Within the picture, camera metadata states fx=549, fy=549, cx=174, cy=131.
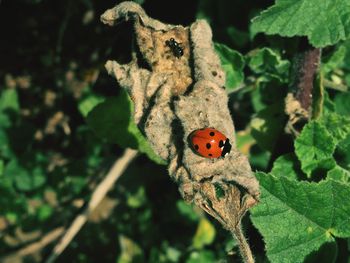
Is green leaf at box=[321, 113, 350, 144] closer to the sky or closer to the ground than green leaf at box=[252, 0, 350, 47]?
closer to the ground

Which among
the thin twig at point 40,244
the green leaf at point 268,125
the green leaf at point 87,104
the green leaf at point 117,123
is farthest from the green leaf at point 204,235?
the green leaf at point 117,123

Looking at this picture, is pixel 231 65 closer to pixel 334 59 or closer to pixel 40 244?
pixel 334 59

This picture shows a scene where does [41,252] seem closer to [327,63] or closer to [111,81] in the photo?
[111,81]

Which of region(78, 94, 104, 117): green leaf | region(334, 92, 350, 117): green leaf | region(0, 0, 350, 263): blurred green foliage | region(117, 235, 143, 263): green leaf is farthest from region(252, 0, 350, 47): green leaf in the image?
region(117, 235, 143, 263): green leaf

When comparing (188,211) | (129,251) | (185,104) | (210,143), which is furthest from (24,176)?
(210,143)

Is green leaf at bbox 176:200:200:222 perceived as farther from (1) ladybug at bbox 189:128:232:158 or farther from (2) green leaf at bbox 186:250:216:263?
(1) ladybug at bbox 189:128:232:158

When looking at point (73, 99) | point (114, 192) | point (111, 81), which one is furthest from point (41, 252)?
point (111, 81)

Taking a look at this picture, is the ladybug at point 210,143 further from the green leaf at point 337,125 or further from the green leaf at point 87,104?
the green leaf at point 87,104
